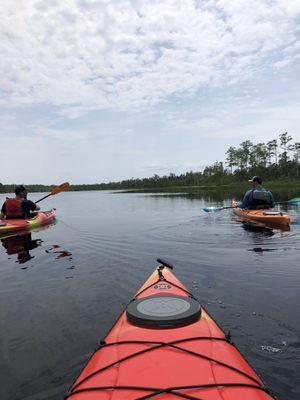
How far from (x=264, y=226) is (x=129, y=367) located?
1202 centimetres

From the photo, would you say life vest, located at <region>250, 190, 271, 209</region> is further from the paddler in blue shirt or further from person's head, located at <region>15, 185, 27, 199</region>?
person's head, located at <region>15, 185, 27, 199</region>

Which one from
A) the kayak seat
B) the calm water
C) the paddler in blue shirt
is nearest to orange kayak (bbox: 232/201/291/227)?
the paddler in blue shirt

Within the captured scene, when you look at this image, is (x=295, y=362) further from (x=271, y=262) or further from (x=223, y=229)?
(x=223, y=229)

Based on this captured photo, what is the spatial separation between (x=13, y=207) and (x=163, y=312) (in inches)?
485

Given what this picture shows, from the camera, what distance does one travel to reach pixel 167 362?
10.1ft

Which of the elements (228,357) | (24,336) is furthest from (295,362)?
(24,336)

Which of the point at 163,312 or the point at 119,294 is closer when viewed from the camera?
the point at 163,312

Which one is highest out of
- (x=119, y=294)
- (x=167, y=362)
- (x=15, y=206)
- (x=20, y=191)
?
(x=20, y=191)

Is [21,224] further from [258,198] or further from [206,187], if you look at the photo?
[206,187]

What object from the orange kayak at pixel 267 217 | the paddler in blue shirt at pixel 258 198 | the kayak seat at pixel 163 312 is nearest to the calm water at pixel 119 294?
the orange kayak at pixel 267 217

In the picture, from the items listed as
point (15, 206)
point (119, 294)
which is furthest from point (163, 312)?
point (15, 206)

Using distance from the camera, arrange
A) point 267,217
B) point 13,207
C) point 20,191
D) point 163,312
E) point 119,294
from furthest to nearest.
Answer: point 13,207 → point 20,191 → point 267,217 → point 119,294 → point 163,312

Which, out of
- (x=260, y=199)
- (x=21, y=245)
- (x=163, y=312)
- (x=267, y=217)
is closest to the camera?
(x=163, y=312)

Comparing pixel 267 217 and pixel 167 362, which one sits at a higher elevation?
pixel 267 217
